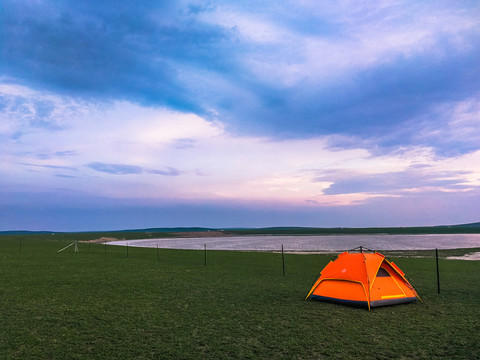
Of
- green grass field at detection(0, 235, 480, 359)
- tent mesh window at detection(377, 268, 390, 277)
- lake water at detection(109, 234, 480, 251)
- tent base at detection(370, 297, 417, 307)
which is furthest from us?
lake water at detection(109, 234, 480, 251)

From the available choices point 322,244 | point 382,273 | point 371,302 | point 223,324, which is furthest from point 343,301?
point 322,244

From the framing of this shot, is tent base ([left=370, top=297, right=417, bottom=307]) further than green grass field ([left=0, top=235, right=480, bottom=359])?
Yes

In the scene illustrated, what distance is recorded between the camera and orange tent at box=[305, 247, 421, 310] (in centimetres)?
1205

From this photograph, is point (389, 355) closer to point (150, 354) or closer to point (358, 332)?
point (358, 332)

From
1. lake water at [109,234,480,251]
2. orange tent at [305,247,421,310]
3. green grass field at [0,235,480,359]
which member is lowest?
lake water at [109,234,480,251]

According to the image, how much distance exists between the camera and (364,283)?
474 inches

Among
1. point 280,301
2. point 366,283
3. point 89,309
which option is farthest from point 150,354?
point 366,283

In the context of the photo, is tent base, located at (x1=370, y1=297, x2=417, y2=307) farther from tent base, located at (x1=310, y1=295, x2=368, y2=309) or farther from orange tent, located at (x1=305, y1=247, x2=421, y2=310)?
tent base, located at (x1=310, y1=295, x2=368, y2=309)

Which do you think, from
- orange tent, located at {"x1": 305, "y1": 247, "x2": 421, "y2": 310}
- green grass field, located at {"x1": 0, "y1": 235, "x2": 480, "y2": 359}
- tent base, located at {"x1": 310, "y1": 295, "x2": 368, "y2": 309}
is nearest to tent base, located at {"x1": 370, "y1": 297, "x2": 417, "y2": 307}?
orange tent, located at {"x1": 305, "y1": 247, "x2": 421, "y2": 310}

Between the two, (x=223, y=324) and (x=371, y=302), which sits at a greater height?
(x=371, y=302)

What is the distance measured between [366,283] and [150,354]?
301 inches

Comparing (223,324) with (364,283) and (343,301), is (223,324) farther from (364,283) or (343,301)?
(364,283)

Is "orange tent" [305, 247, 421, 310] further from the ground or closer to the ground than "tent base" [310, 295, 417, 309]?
further from the ground

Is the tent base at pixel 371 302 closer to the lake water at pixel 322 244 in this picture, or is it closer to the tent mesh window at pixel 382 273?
the tent mesh window at pixel 382 273
